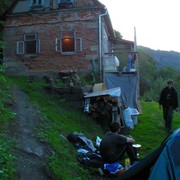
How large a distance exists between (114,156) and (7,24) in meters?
13.4

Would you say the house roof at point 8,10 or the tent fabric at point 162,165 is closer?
the tent fabric at point 162,165

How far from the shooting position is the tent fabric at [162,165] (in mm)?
3756

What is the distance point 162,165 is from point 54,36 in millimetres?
14081

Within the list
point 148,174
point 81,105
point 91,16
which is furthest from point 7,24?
point 148,174

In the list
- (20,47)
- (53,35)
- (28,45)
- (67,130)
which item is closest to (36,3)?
(53,35)

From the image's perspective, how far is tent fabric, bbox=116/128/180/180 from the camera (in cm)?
376

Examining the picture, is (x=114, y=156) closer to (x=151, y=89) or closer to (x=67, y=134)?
(x=67, y=134)

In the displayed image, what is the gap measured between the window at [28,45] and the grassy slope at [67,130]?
3826mm

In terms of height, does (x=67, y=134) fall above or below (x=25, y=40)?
below

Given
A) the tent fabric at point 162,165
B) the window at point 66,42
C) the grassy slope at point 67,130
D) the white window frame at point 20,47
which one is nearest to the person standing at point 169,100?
the grassy slope at point 67,130

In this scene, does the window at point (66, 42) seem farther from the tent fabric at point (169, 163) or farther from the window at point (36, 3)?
the tent fabric at point (169, 163)

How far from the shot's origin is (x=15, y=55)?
697 inches

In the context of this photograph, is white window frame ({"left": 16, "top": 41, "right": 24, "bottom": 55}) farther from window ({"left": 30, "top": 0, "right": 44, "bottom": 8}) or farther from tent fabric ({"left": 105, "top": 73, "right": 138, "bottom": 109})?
tent fabric ({"left": 105, "top": 73, "right": 138, "bottom": 109})

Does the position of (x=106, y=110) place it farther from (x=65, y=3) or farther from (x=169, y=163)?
(x=65, y=3)
